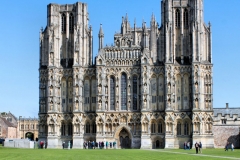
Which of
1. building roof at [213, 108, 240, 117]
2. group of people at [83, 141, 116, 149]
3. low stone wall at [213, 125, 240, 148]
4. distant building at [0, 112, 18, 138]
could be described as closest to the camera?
group of people at [83, 141, 116, 149]

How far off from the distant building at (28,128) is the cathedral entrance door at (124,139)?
81682mm

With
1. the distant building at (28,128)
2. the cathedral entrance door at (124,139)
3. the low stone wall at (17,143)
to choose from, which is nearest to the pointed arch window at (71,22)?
the cathedral entrance door at (124,139)

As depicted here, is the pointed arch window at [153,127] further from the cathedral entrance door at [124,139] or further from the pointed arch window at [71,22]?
the pointed arch window at [71,22]

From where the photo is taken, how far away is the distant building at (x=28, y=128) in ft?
574

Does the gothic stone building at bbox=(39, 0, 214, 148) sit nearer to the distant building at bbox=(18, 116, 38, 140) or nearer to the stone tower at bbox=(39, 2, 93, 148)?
the stone tower at bbox=(39, 2, 93, 148)

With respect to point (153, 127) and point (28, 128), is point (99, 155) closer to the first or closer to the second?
point (153, 127)

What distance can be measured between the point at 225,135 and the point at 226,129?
1056 mm

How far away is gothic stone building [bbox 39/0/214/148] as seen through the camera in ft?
311

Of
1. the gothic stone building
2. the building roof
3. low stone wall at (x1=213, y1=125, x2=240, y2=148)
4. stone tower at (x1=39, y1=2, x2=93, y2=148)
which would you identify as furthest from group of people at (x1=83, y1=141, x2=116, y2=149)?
the building roof

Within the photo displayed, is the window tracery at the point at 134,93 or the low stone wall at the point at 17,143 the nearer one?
the low stone wall at the point at 17,143

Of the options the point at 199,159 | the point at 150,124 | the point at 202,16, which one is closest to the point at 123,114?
the point at 150,124

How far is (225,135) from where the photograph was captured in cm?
10112

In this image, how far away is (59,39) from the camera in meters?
99.9

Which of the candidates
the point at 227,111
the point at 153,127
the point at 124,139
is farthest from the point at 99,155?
the point at 227,111
